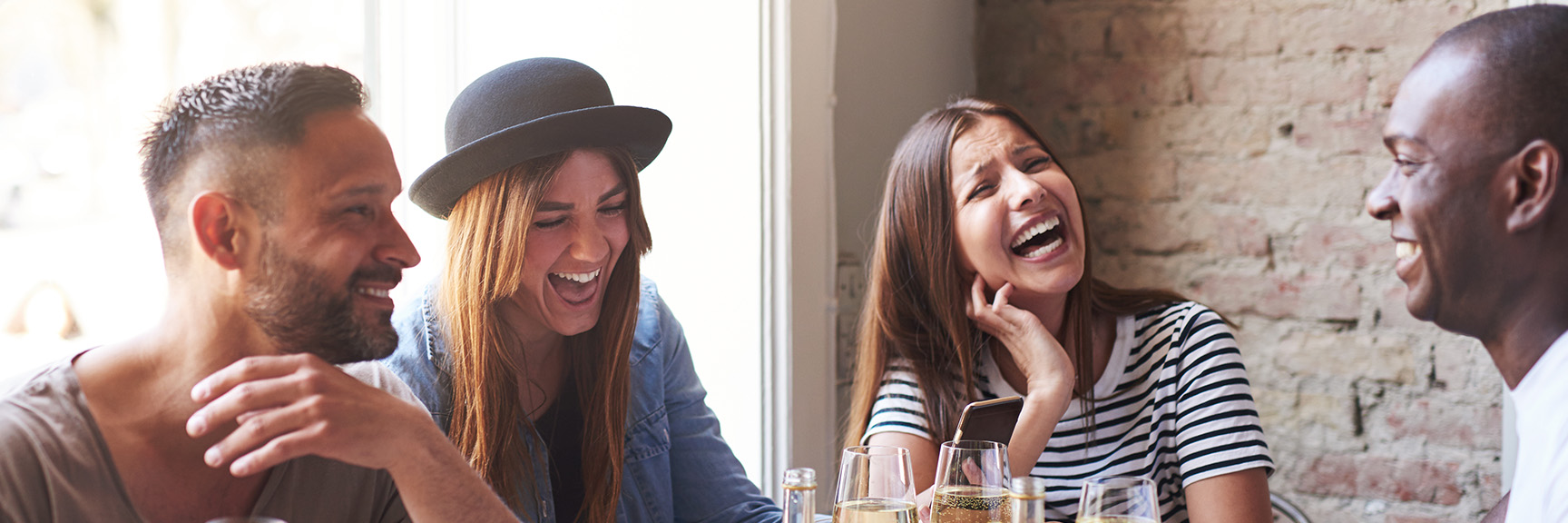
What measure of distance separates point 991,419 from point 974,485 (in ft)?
0.77

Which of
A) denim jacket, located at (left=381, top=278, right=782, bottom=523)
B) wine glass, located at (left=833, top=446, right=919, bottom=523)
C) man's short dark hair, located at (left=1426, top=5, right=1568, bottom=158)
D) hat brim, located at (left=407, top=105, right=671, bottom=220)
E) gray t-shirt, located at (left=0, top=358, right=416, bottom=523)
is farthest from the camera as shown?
denim jacket, located at (left=381, top=278, right=782, bottom=523)

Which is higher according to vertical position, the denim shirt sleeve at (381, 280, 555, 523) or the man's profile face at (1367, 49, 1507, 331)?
the man's profile face at (1367, 49, 1507, 331)

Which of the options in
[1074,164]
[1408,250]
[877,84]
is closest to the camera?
[1408,250]

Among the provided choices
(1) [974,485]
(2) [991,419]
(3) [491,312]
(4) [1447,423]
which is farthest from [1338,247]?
(3) [491,312]

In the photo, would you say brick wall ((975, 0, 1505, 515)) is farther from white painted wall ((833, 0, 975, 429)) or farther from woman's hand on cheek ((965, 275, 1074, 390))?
woman's hand on cheek ((965, 275, 1074, 390))

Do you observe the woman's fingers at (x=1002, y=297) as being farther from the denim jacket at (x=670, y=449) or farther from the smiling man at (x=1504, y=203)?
the smiling man at (x=1504, y=203)

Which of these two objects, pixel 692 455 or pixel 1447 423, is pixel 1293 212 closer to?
pixel 1447 423

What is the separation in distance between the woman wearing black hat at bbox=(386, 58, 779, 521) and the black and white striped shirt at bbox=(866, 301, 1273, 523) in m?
0.46

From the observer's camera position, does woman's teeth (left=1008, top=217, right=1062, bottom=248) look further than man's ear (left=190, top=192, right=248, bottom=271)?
Yes

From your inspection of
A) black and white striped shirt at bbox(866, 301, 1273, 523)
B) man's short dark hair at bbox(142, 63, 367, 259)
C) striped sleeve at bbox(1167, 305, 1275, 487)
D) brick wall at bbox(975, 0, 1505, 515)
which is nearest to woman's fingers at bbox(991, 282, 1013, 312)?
black and white striped shirt at bbox(866, 301, 1273, 523)

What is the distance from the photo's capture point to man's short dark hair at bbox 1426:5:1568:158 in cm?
82

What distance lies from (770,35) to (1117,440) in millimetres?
917

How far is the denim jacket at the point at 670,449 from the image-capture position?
137 cm

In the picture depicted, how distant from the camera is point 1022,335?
150 cm
